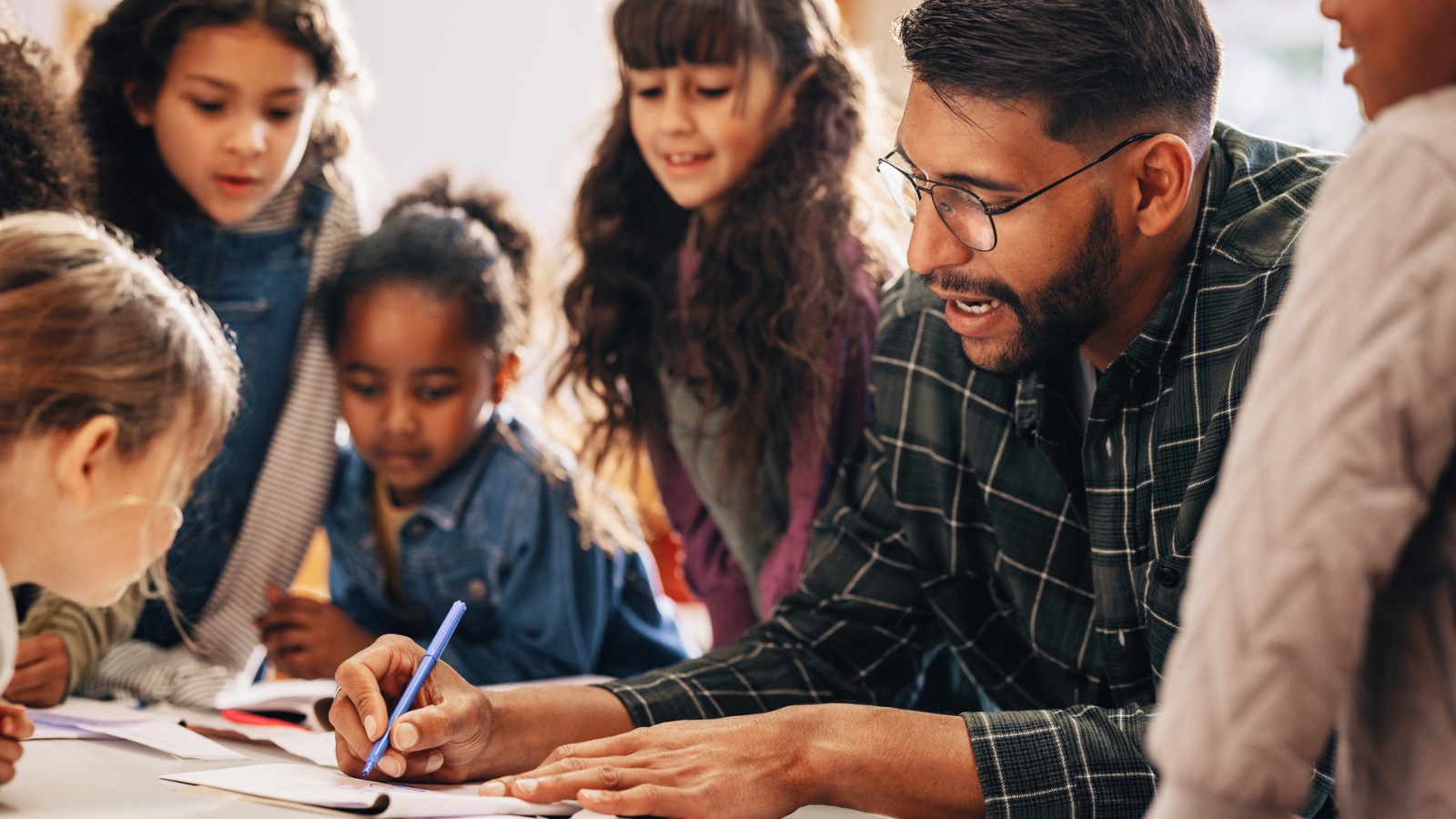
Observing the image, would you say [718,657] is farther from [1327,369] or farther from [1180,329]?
[1327,369]

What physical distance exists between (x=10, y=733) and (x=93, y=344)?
31 cm

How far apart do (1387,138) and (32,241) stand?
98 centimetres

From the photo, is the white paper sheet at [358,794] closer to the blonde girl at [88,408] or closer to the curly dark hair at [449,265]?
the blonde girl at [88,408]

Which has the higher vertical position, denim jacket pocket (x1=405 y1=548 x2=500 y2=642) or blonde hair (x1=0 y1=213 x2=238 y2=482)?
blonde hair (x1=0 y1=213 x2=238 y2=482)

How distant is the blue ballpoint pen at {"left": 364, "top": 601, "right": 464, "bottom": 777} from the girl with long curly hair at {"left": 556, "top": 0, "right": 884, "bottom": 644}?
660 mm

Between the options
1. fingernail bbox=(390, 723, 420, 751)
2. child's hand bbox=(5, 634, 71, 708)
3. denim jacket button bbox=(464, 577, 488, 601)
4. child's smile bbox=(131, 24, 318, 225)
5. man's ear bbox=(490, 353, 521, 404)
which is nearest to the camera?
fingernail bbox=(390, 723, 420, 751)

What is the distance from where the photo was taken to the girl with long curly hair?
1.67m

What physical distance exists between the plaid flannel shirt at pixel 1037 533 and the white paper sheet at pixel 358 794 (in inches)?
11.1

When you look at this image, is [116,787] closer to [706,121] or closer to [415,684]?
[415,684]

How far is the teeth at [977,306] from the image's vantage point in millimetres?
1247

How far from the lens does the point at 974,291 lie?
4.04ft

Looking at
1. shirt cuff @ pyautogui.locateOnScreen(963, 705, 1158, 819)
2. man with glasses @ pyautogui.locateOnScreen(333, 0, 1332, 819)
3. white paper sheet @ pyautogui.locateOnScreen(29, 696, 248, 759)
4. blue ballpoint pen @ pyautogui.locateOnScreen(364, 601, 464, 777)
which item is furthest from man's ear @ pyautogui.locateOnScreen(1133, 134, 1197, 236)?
white paper sheet @ pyautogui.locateOnScreen(29, 696, 248, 759)

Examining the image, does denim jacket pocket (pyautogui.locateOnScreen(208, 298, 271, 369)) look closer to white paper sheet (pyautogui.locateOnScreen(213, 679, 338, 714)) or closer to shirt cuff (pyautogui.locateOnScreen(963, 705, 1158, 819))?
white paper sheet (pyautogui.locateOnScreen(213, 679, 338, 714))

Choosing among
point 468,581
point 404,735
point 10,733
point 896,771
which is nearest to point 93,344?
point 10,733
